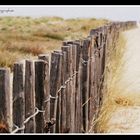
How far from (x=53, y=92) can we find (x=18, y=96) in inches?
25.0

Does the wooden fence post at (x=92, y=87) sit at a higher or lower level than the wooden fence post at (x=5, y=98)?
lower

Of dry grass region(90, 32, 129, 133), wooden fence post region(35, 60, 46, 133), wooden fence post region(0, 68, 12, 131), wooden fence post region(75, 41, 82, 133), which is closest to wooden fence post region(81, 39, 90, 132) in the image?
wooden fence post region(75, 41, 82, 133)

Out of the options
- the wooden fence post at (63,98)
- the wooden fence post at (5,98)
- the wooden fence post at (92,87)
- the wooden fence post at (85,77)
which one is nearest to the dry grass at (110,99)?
the wooden fence post at (92,87)

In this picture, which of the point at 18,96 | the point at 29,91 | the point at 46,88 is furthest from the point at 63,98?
the point at 18,96

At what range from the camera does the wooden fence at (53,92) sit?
3232 mm

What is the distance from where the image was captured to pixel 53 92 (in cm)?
386

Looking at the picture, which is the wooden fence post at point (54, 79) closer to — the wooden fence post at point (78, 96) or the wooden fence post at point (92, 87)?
the wooden fence post at point (78, 96)

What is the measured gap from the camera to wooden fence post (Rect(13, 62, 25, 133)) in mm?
3207

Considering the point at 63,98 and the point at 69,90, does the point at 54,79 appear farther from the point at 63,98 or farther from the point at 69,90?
the point at 69,90

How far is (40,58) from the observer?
3586 millimetres

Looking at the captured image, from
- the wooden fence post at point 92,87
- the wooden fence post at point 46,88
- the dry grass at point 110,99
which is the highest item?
the wooden fence post at point 46,88

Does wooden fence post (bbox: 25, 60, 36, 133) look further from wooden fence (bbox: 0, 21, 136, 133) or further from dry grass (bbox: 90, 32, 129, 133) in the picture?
dry grass (bbox: 90, 32, 129, 133)
